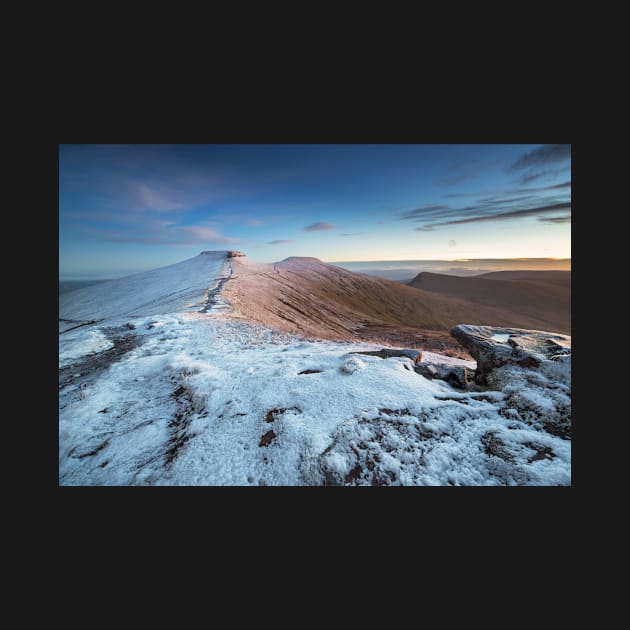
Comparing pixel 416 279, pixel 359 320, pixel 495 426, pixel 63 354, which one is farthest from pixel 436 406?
pixel 416 279

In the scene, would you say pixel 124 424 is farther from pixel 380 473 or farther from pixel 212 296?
pixel 212 296

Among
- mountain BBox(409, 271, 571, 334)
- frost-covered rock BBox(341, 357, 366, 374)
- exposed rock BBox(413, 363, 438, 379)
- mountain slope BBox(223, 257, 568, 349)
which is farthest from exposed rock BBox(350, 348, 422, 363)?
mountain BBox(409, 271, 571, 334)

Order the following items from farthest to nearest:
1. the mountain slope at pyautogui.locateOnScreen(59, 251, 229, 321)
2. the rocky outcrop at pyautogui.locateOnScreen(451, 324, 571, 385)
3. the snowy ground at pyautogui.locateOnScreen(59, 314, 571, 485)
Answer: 1. the mountain slope at pyautogui.locateOnScreen(59, 251, 229, 321)
2. the rocky outcrop at pyautogui.locateOnScreen(451, 324, 571, 385)
3. the snowy ground at pyautogui.locateOnScreen(59, 314, 571, 485)

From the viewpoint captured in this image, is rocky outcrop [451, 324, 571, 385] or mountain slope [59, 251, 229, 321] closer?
rocky outcrop [451, 324, 571, 385]

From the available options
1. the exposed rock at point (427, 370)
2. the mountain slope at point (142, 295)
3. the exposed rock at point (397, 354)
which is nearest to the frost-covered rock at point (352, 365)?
the exposed rock at point (397, 354)

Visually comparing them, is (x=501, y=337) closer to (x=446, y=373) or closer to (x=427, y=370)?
(x=446, y=373)

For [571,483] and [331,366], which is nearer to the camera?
[571,483]

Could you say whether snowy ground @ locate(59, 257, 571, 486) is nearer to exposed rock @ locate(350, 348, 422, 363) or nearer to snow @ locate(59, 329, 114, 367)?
snow @ locate(59, 329, 114, 367)
